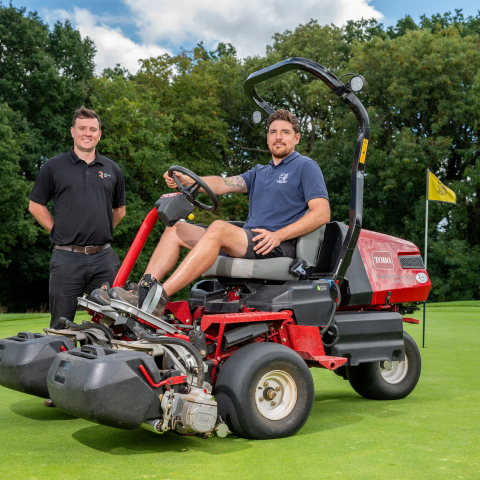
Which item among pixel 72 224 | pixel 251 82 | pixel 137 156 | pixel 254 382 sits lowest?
pixel 254 382

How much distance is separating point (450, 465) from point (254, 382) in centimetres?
106

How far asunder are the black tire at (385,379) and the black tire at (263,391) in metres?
1.19

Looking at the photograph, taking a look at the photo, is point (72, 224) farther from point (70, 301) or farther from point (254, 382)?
point (254, 382)

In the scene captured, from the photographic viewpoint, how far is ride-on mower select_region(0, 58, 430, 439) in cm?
315

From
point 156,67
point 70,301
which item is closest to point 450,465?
point 70,301

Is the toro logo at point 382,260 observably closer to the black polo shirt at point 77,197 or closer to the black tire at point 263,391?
the black tire at point 263,391

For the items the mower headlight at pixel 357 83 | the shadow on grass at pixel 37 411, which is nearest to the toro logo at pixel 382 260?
Result: the mower headlight at pixel 357 83

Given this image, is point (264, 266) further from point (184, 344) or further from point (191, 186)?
point (184, 344)

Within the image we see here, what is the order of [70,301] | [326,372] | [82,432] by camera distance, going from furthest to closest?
[326,372]
[70,301]
[82,432]

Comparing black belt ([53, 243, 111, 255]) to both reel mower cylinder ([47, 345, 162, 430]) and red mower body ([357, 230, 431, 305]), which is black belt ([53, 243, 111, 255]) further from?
red mower body ([357, 230, 431, 305])

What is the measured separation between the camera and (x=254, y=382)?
11.3ft

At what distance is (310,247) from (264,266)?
354 millimetres

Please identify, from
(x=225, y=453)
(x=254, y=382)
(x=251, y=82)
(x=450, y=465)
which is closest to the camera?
(x=450, y=465)

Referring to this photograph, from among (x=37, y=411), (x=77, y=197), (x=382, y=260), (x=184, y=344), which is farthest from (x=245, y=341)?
(x=77, y=197)
